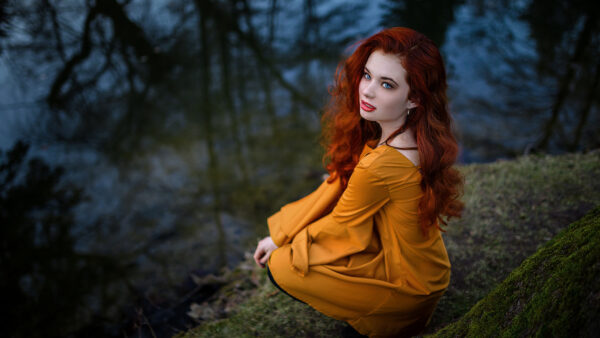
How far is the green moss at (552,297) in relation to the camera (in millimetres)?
734

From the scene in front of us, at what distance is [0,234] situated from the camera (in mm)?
3010

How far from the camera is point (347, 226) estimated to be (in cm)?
137

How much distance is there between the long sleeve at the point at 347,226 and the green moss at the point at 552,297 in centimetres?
44

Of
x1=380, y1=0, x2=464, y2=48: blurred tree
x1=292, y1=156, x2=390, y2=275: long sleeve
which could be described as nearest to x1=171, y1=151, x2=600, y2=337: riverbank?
x1=292, y1=156, x2=390, y2=275: long sleeve

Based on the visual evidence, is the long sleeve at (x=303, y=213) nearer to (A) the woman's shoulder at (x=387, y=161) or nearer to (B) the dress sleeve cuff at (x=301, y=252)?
(B) the dress sleeve cuff at (x=301, y=252)

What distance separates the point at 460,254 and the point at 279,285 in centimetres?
109

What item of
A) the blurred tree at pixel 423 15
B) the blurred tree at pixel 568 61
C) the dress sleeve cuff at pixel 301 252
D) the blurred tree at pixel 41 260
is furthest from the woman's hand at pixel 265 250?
the blurred tree at pixel 423 15

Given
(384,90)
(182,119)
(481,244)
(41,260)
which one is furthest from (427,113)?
(182,119)

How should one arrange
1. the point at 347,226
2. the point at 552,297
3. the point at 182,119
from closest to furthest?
the point at 552,297 < the point at 347,226 < the point at 182,119

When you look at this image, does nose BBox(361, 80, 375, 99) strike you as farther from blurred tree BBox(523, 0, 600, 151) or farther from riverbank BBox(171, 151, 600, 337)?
blurred tree BBox(523, 0, 600, 151)

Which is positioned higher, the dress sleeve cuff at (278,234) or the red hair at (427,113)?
the red hair at (427,113)

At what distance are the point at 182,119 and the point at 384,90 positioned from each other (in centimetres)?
372

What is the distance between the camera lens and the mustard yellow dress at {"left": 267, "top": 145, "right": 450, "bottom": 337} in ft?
4.22

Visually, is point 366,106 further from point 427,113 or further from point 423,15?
point 423,15
